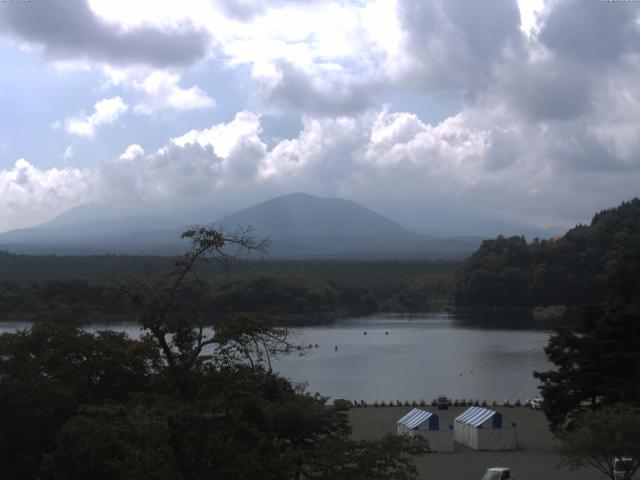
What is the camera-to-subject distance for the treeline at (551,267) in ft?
168

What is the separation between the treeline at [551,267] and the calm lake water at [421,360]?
274 inches

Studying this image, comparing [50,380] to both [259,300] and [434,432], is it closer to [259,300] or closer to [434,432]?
[434,432]

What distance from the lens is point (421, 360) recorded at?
3038cm

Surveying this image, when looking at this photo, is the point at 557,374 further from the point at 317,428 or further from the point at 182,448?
the point at 182,448

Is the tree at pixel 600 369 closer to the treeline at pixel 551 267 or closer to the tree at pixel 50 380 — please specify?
the tree at pixel 50 380

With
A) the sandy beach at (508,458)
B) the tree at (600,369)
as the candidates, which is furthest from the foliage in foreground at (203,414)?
the tree at (600,369)

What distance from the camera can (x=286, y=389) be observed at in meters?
10.3

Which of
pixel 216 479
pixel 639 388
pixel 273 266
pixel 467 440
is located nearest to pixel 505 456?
pixel 467 440

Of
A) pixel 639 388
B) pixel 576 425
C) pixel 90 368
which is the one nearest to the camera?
pixel 90 368

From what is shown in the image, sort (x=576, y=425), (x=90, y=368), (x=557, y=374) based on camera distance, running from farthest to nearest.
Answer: (x=557, y=374) → (x=576, y=425) → (x=90, y=368)

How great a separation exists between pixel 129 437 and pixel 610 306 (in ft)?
33.9

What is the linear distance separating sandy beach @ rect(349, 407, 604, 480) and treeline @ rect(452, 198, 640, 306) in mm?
34781

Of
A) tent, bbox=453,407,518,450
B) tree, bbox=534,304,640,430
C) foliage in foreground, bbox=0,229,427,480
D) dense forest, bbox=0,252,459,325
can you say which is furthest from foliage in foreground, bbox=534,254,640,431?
dense forest, bbox=0,252,459,325

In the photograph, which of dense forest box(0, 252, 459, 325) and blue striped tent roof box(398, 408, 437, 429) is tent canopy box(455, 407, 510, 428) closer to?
blue striped tent roof box(398, 408, 437, 429)
